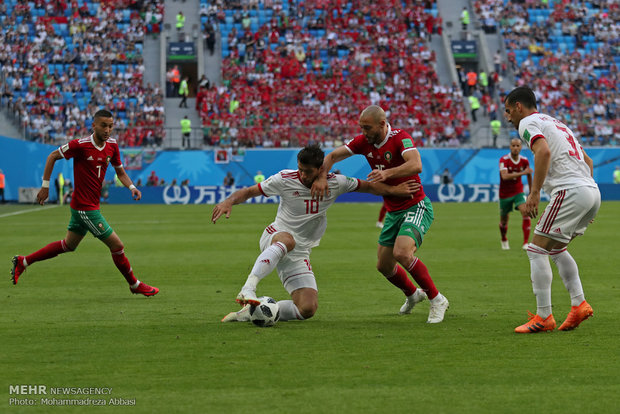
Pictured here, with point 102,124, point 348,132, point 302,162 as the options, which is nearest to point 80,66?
point 348,132

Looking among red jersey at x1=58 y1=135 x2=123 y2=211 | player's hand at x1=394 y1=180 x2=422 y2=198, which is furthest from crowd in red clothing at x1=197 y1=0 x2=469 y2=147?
player's hand at x1=394 y1=180 x2=422 y2=198

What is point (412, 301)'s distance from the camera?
899 centimetres

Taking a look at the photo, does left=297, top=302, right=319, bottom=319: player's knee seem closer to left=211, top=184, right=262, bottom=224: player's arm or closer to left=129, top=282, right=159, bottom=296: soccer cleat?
left=211, top=184, right=262, bottom=224: player's arm

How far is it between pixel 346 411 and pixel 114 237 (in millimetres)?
6320

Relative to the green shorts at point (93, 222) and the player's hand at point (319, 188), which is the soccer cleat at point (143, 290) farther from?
the player's hand at point (319, 188)

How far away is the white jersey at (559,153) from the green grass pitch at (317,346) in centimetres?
136

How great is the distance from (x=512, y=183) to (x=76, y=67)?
117 feet

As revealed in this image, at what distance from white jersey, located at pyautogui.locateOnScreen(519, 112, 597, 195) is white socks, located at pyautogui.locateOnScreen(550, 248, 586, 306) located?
1.97 feet

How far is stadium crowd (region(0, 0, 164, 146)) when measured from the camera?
4388 cm

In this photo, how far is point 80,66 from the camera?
47.9 m

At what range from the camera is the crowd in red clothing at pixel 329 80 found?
44625mm

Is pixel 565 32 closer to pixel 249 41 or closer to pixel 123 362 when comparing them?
pixel 249 41

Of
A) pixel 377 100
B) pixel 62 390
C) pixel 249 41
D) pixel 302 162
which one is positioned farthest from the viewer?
pixel 249 41

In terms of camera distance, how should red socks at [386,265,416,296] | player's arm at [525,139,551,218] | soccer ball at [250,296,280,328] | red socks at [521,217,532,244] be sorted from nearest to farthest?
1. player's arm at [525,139,551,218]
2. soccer ball at [250,296,280,328]
3. red socks at [386,265,416,296]
4. red socks at [521,217,532,244]
